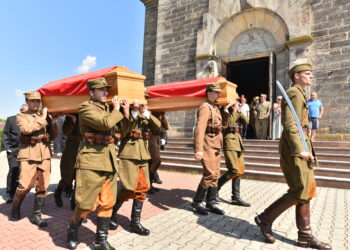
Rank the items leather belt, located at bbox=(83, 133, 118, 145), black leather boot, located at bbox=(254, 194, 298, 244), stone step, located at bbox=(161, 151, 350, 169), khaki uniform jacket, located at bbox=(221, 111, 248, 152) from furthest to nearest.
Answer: stone step, located at bbox=(161, 151, 350, 169) < khaki uniform jacket, located at bbox=(221, 111, 248, 152) < black leather boot, located at bbox=(254, 194, 298, 244) < leather belt, located at bbox=(83, 133, 118, 145)

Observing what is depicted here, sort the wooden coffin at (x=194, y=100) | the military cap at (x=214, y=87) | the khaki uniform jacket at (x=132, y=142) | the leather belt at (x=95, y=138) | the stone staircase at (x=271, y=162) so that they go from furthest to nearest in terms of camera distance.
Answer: the stone staircase at (x=271, y=162), the wooden coffin at (x=194, y=100), the military cap at (x=214, y=87), the khaki uniform jacket at (x=132, y=142), the leather belt at (x=95, y=138)

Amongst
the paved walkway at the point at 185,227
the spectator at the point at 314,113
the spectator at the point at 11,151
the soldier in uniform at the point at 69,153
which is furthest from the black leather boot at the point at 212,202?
the spectator at the point at 314,113

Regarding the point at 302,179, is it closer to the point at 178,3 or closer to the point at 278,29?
the point at 278,29

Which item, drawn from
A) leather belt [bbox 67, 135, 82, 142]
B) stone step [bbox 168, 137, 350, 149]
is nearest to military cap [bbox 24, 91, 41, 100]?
leather belt [bbox 67, 135, 82, 142]

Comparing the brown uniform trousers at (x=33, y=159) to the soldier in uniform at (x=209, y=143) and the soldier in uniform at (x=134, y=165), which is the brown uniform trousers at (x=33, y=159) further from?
the soldier in uniform at (x=209, y=143)

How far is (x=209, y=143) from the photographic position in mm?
4336

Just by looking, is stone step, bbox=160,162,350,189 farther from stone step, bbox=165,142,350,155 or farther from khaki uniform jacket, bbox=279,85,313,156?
khaki uniform jacket, bbox=279,85,313,156

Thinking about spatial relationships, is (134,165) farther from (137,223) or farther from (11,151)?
(11,151)

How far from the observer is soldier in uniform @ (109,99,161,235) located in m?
3.47

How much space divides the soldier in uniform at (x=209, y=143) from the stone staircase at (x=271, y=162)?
3.20 m

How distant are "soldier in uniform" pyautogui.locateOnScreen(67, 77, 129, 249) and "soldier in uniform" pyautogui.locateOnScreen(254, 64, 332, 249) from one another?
1.88m

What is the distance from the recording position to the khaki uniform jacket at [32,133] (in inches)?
150

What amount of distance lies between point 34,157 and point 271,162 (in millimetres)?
6198

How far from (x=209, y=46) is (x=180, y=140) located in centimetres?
423
